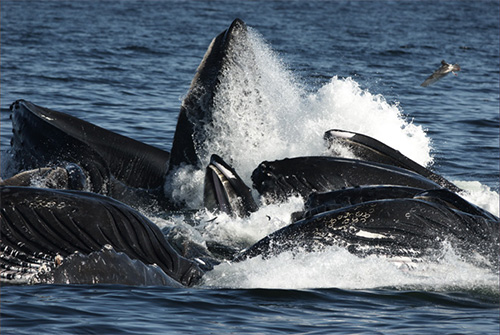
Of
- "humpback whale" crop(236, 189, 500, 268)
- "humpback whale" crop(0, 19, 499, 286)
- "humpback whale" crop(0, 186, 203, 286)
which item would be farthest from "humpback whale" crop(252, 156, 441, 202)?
"humpback whale" crop(0, 186, 203, 286)

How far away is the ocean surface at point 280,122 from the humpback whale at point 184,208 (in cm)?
20

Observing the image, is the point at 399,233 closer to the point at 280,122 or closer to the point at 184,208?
the point at 184,208

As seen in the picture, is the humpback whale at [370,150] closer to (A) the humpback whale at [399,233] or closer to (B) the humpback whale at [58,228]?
(A) the humpback whale at [399,233]

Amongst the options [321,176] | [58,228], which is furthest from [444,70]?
[58,228]

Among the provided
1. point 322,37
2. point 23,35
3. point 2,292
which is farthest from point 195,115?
point 322,37

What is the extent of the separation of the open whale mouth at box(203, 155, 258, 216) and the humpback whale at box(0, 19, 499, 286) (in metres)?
0.01

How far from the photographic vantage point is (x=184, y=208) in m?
12.6

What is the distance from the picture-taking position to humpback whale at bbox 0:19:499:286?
24.9 feet

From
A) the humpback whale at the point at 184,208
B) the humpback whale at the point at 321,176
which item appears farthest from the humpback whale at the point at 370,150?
the humpback whale at the point at 321,176

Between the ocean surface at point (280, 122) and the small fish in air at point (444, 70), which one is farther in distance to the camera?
the small fish in air at point (444, 70)

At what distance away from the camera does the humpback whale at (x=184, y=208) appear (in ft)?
24.9

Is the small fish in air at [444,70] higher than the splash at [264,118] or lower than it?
higher

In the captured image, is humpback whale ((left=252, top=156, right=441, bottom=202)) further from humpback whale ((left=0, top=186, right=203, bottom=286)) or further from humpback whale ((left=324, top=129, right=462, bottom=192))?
humpback whale ((left=0, top=186, right=203, bottom=286))

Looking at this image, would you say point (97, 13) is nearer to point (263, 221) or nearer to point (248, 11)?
point (248, 11)
